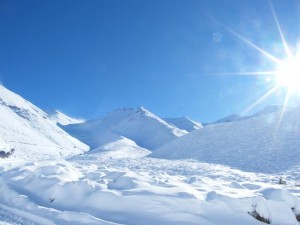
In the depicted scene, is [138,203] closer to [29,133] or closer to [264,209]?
[264,209]

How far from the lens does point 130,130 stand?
516 ft

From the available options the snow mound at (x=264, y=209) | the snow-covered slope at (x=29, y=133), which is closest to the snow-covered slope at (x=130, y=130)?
the snow-covered slope at (x=29, y=133)

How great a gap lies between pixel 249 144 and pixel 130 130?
122 metres

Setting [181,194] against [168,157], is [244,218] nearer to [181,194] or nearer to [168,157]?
[181,194]

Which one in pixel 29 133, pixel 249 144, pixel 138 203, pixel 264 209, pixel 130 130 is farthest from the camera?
pixel 130 130

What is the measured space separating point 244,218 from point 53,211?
5280 mm

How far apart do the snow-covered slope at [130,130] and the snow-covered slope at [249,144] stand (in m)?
81.3

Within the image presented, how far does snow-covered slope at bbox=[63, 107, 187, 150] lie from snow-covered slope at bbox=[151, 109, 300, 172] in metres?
81.3

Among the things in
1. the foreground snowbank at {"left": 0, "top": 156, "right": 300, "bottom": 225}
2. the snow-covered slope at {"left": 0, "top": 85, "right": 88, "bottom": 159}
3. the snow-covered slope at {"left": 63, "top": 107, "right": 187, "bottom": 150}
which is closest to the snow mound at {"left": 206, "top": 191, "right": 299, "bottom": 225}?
the foreground snowbank at {"left": 0, "top": 156, "right": 300, "bottom": 225}

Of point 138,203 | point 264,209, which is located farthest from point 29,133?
point 264,209

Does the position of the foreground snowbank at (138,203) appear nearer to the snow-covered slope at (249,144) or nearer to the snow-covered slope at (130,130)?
the snow-covered slope at (249,144)

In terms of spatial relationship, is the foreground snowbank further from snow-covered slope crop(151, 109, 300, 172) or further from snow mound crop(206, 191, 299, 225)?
snow-covered slope crop(151, 109, 300, 172)

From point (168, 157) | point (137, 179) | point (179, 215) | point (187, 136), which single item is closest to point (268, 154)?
point (168, 157)

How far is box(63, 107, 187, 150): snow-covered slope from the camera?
449ft
